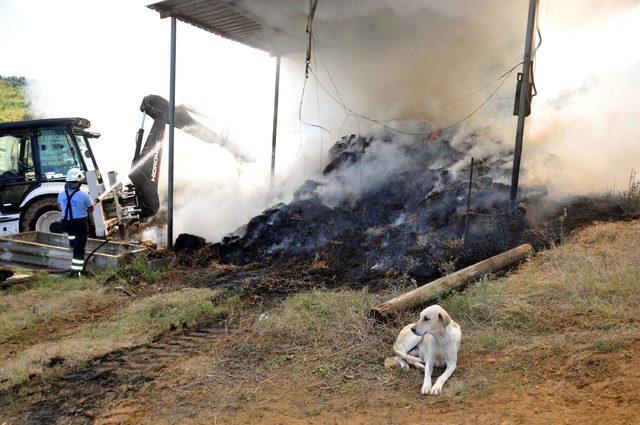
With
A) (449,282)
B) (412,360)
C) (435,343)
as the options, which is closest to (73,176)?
(449,282)

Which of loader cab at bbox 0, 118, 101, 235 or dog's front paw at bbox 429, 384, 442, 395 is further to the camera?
loader cab at bbox 0, 118, 101, 235

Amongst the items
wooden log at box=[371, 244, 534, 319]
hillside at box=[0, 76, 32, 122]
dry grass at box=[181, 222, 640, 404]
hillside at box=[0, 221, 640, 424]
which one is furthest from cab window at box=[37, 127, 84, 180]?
hillside at box=[0, 76, 32, 122]

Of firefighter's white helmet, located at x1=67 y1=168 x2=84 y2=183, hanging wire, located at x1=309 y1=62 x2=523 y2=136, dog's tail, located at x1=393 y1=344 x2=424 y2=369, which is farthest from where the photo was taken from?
hanging wire, located at x1=309 y1=62 x2=523 y2=136

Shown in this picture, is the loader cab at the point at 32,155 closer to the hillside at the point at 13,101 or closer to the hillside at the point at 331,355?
the hillside at the point at 331,355

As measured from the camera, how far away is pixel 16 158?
9.93m

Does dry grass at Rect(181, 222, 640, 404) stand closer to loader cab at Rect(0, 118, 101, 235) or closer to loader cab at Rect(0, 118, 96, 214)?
loader cab at Rect(0, 118, 101, 235)

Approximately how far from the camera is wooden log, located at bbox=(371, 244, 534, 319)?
16.0 feet

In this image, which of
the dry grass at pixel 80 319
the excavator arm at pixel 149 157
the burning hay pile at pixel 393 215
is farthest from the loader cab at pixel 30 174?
the burning hay pile at pixel 393 215

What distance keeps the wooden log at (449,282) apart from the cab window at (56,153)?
329 inches

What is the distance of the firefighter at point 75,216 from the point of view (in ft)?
26.3

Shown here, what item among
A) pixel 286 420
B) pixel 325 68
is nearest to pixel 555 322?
pixel 286 420

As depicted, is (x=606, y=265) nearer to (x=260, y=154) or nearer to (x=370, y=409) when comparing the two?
(x=370, y=409)

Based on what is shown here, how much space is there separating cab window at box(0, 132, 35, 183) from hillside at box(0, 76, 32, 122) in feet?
75.8

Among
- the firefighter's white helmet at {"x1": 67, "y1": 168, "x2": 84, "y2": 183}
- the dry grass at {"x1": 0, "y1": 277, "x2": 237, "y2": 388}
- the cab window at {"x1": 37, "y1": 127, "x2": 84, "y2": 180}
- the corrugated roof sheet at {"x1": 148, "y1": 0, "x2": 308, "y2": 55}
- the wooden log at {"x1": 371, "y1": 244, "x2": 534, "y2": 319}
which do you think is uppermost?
the corrugated roof sheet at {"x1": 148, "y1": 0, "x2": 308, "y2": 55}
